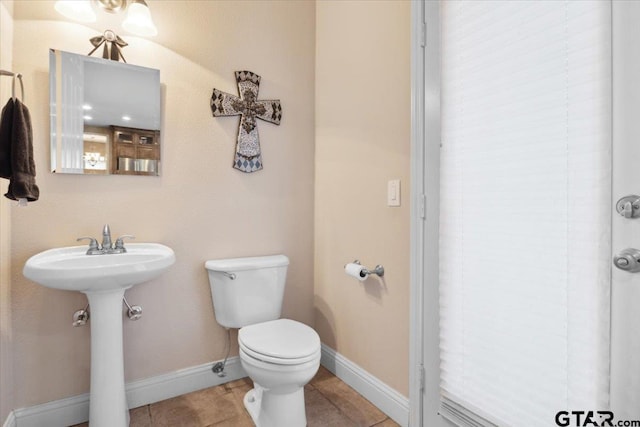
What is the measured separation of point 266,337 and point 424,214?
94 cm

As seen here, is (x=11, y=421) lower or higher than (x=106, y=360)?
lower

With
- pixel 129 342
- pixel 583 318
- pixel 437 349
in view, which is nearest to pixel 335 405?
pixel 437 349

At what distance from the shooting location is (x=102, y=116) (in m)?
1.67

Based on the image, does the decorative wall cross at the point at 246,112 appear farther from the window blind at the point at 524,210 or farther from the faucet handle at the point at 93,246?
the window blind at the point at 524,210

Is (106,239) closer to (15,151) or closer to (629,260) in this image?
(15,151)

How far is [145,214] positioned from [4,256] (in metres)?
0.58

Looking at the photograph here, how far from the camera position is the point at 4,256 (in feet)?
4.73

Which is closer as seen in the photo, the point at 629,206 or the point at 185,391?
the point at 629,206

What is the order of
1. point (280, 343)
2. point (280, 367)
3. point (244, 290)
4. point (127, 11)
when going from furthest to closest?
point (244, 290)
point (127, 11)
point (280, 343)
point (280, 367)

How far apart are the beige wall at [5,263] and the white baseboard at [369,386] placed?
1.59m

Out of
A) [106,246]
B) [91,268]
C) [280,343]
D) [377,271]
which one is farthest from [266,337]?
[106,246]

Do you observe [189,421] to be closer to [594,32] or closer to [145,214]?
[145,214]

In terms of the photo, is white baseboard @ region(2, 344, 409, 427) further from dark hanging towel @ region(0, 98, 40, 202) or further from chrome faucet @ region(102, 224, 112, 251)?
dark hanging towel @ region(0, 98, 40, 202)

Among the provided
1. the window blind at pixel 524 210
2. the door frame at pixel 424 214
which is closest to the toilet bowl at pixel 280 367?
the door frame at pixel 424 214
